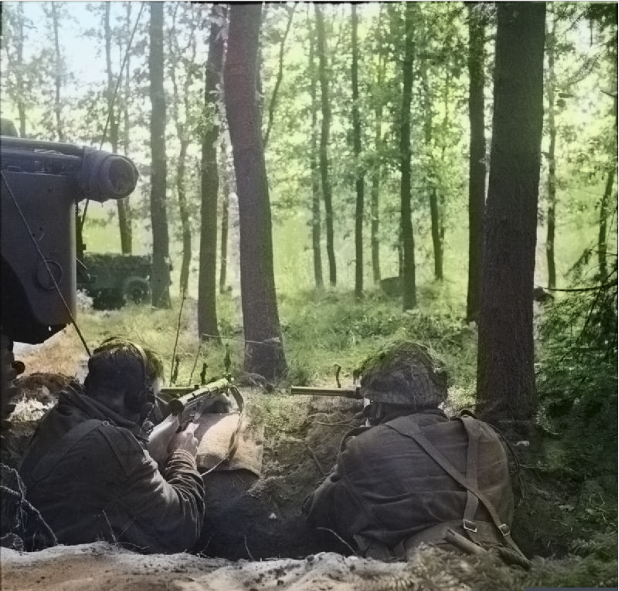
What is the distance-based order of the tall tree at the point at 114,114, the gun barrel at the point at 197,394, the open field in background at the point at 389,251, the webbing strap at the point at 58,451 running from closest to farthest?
the webbing strap at the point at 58,451 < the gun barrel at the point at 197,394 < the tall tree at the point at 114,114 < the open field in background at the point at 389,251

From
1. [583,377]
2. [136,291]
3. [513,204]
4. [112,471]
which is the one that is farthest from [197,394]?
[583,377]

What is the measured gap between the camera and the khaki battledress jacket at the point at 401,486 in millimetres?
2908

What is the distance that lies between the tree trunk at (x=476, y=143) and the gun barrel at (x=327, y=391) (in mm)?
708

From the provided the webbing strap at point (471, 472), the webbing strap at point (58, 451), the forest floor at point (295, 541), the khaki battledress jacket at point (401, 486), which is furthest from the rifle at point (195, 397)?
the webbing strap at point (471, 472)

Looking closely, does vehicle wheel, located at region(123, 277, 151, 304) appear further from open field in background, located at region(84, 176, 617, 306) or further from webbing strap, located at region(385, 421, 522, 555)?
webbing strap, located at region(385, 421, 522, 555)

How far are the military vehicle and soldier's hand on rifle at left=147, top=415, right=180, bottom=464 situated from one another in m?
0.69

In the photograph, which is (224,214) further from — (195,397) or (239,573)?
(239,573)

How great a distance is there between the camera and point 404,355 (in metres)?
3.07

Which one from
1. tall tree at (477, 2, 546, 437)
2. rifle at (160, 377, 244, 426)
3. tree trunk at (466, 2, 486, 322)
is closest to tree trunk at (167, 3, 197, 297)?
rifle at (160, 377, 244, 426)

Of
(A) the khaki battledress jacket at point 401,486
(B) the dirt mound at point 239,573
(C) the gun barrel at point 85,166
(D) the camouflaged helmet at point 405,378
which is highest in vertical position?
(C) the gun barrel at point 85,166

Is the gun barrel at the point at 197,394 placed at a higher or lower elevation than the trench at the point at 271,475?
higher

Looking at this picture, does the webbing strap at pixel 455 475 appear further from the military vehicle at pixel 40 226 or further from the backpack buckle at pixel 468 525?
the military vehicle at pixel 40 226

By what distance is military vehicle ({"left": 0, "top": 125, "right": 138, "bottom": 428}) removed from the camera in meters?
3.03

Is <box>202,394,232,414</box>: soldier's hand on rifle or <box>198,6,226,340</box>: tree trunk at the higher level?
<box>198,6,226,340</box>: tree trunk
